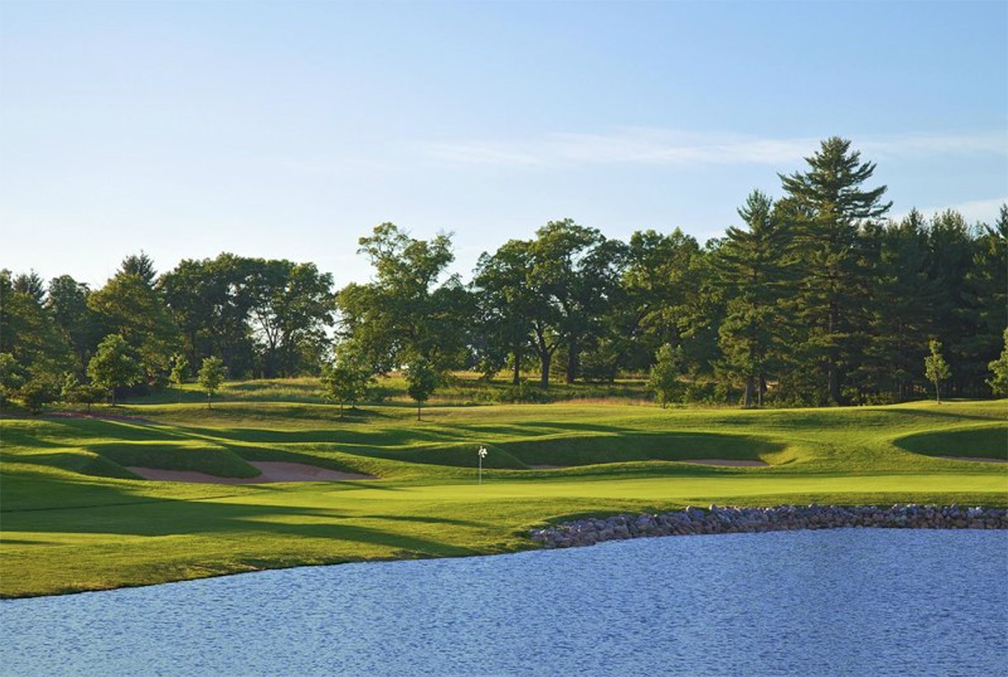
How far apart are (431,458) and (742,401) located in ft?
138

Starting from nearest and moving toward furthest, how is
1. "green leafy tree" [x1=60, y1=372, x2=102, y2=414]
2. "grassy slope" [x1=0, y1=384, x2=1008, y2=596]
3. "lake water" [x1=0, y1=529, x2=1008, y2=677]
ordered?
"lake water" [x1=0, y1=529, x2=1008, y2=677] → "grassy slope" [x1=0, y1=384, x2=1008, y2=596] → "green leafy tree" [x1=60, y1=372, x2=102, y2=414]

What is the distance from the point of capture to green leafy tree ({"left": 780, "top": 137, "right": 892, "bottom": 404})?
86.8m

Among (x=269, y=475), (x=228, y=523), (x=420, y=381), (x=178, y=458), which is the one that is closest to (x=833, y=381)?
(x=420, y=381)

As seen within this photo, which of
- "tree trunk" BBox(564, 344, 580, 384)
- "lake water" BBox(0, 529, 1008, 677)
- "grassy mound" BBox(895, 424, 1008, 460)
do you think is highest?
"tree trunk" BBox(564, 344, 580, 384)

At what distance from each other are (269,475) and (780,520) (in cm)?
2144

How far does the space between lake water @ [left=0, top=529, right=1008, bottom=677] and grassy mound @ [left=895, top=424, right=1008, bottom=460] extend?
26942 mm

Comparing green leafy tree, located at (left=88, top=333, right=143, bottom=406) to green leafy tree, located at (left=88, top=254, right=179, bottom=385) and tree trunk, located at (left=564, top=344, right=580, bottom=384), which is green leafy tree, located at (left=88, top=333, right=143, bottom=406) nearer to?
green leafy tree, located at (left=88, top=254, right=179, bottom=385)

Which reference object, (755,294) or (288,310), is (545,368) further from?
(288,310)

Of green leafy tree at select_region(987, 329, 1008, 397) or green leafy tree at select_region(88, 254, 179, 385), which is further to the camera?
green leafy tree at select_region(88, 254, 179, 385)

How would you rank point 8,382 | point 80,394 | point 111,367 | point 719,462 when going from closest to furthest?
point 719,462 < point 8,382 < point 111,367 < point 80,394

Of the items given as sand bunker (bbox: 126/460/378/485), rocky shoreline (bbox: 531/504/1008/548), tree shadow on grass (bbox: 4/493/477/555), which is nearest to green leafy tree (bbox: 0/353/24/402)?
Answer: sand bunker (bbox: 126/460/378/485)

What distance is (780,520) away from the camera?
3584 cm

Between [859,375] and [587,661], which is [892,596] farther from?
[859,375]

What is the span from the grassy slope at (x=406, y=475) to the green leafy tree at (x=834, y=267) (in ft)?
61.9
